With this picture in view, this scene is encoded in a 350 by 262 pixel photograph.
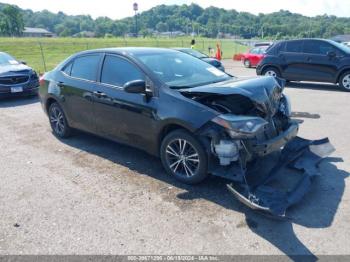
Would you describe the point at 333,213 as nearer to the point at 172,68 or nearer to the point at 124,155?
the point at 172,68

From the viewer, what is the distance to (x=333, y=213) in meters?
3.80

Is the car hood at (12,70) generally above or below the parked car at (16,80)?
above

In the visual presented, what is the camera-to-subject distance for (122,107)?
507cm

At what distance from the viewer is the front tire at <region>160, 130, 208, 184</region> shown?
4.29m

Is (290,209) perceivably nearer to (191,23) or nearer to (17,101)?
(17,101)

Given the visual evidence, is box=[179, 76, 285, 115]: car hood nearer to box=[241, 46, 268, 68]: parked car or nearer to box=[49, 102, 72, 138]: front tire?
box=[49, 102, 72, 138]: front tire

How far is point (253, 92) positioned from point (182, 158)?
121 centimetres

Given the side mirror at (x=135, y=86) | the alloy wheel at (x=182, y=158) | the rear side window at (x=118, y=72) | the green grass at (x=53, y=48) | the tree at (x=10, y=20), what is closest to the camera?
the alloy wheel at (x=182, y=158)

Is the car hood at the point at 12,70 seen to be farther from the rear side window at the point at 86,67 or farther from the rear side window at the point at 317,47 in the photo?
the rear side window at the point at 317,47

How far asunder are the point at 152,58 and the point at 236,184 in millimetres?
2251

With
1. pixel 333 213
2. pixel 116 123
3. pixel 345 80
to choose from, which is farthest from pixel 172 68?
pixel 345 80

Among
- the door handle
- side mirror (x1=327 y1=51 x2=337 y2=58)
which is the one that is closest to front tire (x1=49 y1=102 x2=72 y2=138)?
the door handle

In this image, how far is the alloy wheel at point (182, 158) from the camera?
4.40 meters

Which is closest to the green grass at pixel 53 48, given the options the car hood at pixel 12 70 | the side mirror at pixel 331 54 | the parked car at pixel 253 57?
the car hood at pixel 12 70
